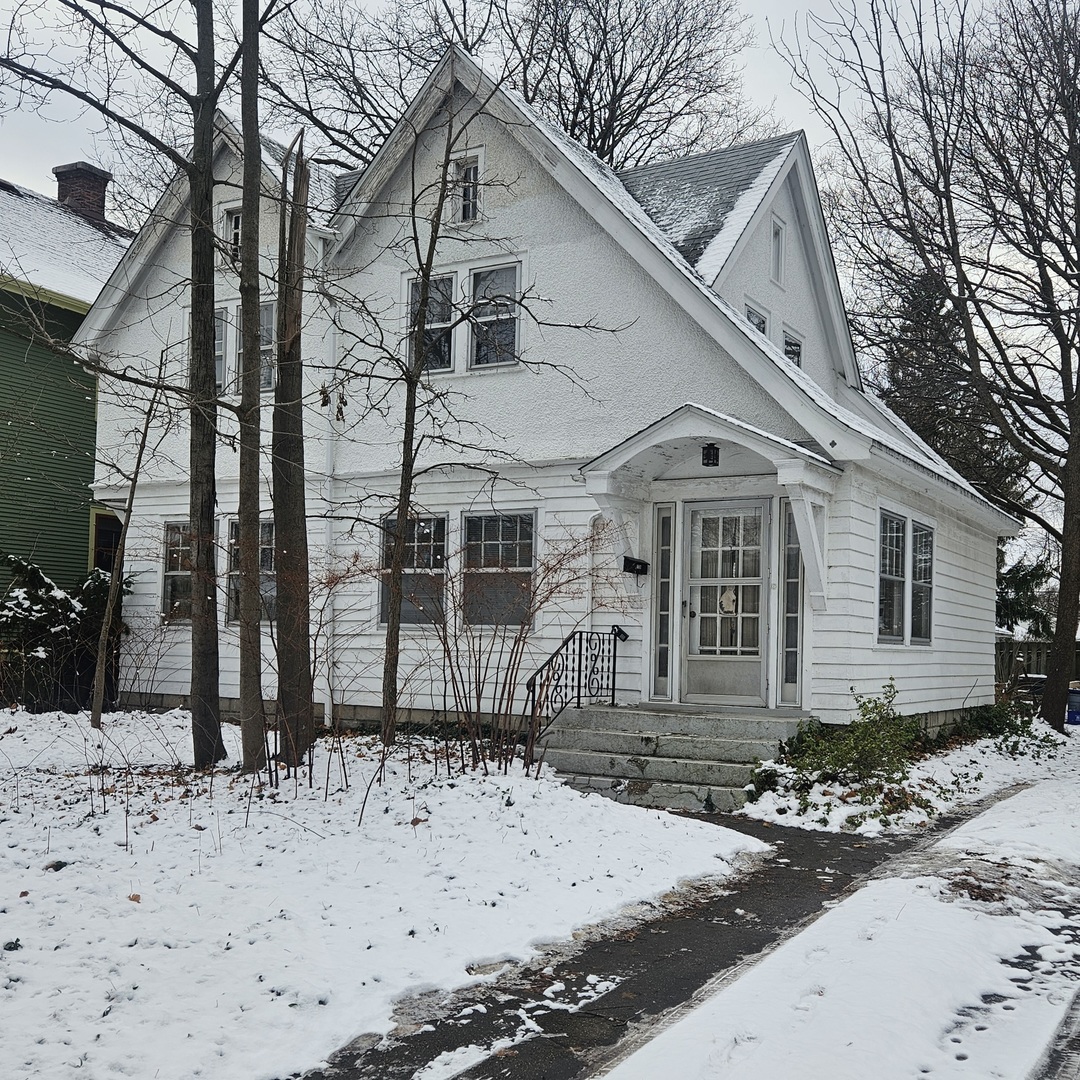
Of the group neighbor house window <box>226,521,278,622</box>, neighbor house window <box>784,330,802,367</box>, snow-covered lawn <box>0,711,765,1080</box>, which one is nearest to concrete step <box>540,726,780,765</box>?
snow-covered lawn <box>0,711,765,1080</box>

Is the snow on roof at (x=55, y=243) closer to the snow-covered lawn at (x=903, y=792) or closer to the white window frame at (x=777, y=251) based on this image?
the white window frame at (x=777, y=251)

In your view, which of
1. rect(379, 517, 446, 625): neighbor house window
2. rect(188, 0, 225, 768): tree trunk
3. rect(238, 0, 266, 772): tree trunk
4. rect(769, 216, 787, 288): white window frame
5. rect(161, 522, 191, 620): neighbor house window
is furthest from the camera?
rect(161, 522, 191, 620): neighbor house window

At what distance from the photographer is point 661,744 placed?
1067cm

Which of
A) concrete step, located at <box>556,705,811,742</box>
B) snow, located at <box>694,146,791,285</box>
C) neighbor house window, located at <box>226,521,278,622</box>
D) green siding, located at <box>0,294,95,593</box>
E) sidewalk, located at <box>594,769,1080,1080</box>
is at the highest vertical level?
snow, located at <box>694,146,791,285</box>

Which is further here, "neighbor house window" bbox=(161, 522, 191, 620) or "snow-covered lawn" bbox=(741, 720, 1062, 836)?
"neighbor house window" bbox=(161, 522, 191, 620)

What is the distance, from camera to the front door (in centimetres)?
1201

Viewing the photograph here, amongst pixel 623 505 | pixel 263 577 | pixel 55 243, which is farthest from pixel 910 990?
pixel 55 243

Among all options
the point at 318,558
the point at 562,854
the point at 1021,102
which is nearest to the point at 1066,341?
the point at 1021,102

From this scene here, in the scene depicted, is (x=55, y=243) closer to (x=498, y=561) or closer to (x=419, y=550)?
(x=419, y=550)

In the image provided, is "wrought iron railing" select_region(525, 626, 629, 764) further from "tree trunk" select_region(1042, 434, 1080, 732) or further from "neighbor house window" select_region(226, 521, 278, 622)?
"tree trunk" select_region(1042, 434, 1080, 732)

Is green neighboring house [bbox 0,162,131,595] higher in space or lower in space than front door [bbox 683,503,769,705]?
higher

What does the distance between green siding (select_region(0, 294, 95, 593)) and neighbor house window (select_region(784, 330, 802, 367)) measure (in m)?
11.3

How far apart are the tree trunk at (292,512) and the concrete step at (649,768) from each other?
237cm

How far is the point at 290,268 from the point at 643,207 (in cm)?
676
